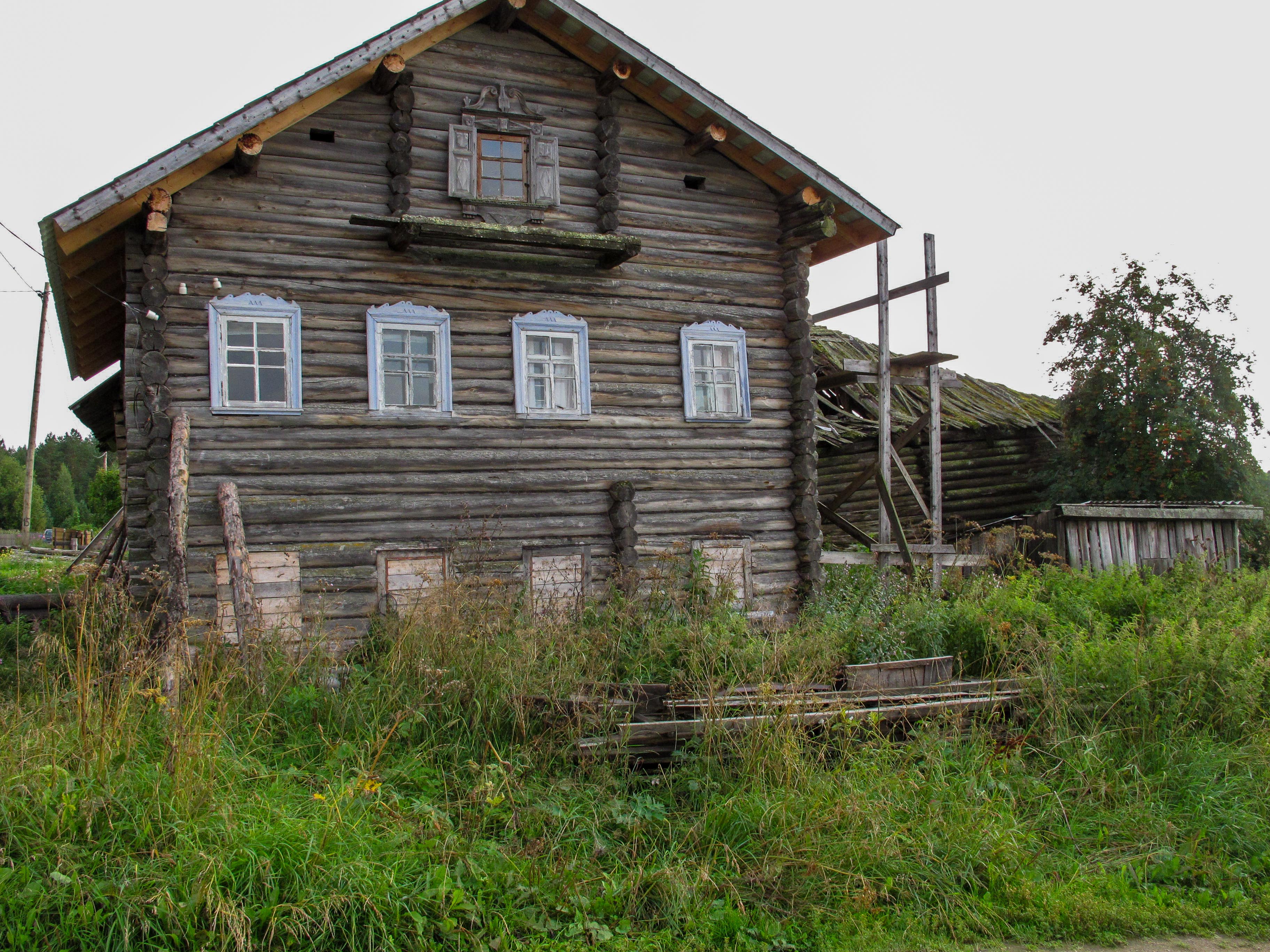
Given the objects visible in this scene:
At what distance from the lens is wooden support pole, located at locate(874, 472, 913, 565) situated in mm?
13367

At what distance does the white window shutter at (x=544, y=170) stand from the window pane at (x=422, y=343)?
217 centimetres

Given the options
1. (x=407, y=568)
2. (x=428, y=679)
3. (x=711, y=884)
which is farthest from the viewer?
(x=407, y=568)

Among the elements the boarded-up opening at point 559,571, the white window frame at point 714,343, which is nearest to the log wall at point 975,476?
the white window frame at point 714,343

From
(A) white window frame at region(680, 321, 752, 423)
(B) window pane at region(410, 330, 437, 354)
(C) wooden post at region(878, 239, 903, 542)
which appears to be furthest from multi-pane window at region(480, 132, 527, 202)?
(C) wooden post at region(878, 239, 903, 542)

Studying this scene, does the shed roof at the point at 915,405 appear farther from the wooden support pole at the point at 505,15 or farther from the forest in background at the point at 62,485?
the forest in background at the point at 62,485

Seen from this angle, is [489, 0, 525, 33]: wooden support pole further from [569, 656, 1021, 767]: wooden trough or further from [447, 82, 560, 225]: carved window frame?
[569, 656, 1021, 767]: wooden trough

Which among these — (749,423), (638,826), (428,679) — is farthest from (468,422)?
(638,826)

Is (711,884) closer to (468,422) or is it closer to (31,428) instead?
(468,422)

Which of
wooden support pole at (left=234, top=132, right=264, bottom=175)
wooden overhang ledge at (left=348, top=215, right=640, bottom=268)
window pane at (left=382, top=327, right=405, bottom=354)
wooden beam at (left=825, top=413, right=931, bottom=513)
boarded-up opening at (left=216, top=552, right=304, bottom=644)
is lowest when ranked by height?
boarded-up opening at (left=216, top=552, right=304, bottom=644)

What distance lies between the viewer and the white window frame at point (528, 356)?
11117mm

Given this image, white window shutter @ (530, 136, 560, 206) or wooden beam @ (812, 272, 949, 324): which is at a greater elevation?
white window shutter @ (530, 136, 560, 206)

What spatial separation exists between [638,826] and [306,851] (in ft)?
6.46

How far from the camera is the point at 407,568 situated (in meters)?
10.4

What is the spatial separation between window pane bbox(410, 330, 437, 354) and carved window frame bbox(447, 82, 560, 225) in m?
1.59
